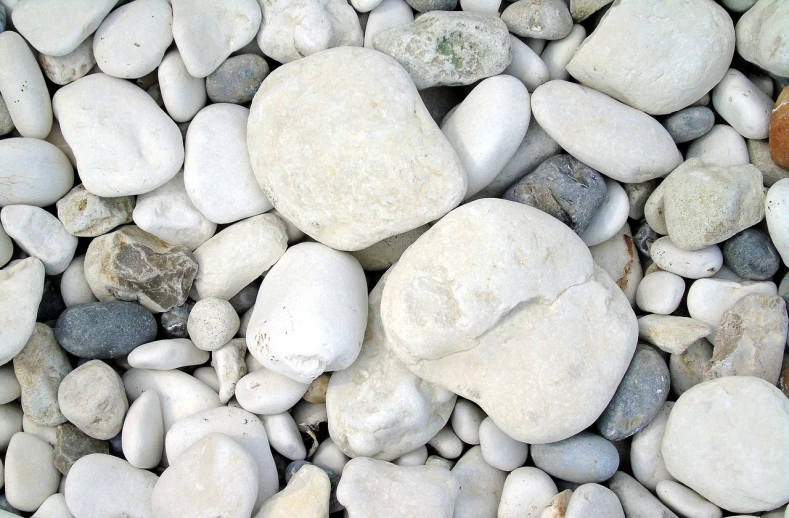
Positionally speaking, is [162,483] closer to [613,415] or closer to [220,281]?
[220,281]

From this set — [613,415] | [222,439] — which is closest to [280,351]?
[222,439]

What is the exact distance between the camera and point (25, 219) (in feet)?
6.76

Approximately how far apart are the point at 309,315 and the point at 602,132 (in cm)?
109

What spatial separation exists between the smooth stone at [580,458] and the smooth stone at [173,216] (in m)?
1.29

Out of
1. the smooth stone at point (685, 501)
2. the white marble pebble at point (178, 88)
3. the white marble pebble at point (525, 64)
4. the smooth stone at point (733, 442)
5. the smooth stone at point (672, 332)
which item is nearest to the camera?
the smooth stone at point (733, 442)

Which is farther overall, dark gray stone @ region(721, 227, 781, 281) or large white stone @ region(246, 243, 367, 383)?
dark gray stone @ region(721, 227, 781, 281)

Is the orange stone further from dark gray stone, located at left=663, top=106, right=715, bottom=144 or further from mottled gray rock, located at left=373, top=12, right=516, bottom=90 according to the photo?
mottled gray rock, located at left=373, top=12, right=516, bottom=90

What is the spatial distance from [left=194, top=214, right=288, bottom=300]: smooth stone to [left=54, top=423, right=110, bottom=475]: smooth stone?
1.82 ft

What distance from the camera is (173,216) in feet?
7.09

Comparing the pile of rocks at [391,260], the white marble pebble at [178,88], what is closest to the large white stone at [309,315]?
the pile of rocks at [391,260]

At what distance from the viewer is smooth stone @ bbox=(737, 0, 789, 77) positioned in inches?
79.7

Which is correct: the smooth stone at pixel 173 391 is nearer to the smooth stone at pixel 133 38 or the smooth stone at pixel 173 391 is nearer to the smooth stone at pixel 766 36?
the smooth stone at pixel 133 38

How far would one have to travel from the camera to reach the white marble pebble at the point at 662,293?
84.7 inches

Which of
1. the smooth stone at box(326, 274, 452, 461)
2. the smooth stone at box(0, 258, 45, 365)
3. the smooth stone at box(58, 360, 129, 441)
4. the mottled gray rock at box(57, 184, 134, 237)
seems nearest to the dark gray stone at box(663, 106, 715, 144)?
the smooth stone at box(326, 274, 452, 461)
